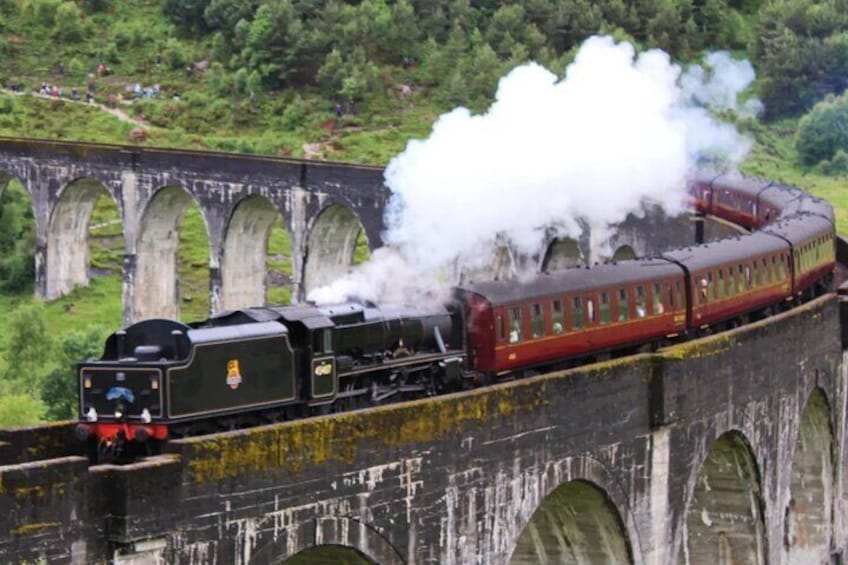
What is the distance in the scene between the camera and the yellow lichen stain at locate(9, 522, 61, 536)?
19406mm

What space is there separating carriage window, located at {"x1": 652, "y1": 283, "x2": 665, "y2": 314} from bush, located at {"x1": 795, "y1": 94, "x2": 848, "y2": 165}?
52.6 meters

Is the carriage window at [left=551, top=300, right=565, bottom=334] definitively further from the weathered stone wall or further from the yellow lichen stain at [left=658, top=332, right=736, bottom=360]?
the weathered stone wall

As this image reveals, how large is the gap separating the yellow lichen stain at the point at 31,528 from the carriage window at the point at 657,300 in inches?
689

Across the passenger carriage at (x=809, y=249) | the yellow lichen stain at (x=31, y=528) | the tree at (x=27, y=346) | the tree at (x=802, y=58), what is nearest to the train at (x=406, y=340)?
the passenger carriage at (x=809, y=249)

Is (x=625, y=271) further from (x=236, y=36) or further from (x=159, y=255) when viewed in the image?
(x=236, y=36)

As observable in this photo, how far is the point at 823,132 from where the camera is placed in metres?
86.4

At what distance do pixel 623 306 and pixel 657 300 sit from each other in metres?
1.52

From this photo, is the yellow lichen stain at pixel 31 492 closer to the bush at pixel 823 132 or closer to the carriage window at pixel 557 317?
the carriage window at pixel 557 317

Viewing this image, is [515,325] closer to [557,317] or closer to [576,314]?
[557,317]

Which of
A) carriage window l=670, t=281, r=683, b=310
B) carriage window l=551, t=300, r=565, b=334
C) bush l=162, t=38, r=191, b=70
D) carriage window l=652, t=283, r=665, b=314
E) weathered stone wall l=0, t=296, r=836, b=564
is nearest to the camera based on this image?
weathered stone wall l=0, t=296, r=836, b=564

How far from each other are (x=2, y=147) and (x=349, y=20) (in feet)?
93.1

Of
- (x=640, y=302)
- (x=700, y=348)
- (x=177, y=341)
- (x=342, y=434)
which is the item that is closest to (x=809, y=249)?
(x=640, y=302)

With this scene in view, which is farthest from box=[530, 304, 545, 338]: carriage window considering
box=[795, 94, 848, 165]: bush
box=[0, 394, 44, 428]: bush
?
box=[795, 94, 848, 165]: bush

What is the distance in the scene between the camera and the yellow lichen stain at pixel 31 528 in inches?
764
